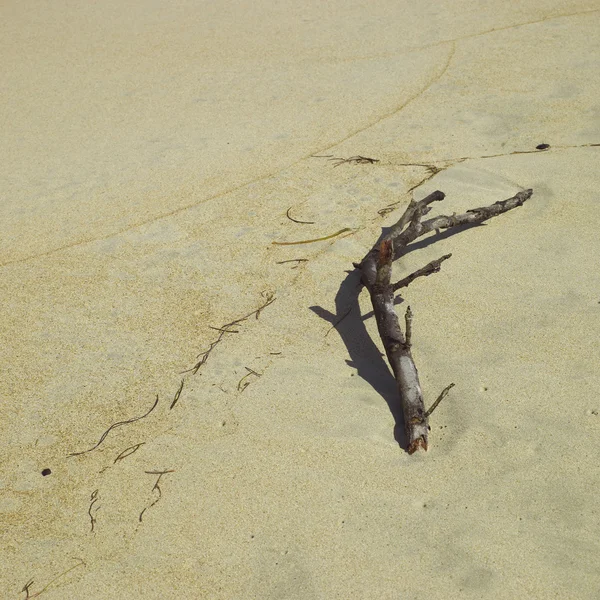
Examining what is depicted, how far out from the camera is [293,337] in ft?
8.78

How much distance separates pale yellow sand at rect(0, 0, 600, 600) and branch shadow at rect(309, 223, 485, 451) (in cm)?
1

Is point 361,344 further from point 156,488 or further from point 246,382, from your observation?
point 156,488

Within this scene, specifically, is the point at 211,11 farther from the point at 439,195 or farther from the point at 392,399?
the point at 392,399

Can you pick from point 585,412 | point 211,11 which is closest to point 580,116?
point 585,412

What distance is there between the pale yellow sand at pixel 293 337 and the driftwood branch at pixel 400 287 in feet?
0.29

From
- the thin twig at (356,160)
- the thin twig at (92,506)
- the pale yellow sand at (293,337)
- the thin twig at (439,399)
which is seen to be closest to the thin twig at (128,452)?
the pale yellow sand at (293,337)

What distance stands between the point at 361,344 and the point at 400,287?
25 centimetres

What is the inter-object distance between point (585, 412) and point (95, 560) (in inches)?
60.8

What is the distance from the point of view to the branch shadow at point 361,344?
92.8 inches

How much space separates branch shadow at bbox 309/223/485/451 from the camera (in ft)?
7.73

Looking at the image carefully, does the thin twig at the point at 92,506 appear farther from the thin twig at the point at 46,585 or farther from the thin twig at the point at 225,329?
the thin twig at the point at 225,329

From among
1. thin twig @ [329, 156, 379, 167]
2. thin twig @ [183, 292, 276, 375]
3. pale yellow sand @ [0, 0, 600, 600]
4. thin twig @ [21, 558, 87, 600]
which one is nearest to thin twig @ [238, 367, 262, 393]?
pale yellow sand @ [0, 0, 600, 600]

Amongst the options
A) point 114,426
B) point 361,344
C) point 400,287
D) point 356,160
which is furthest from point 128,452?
point 356,160

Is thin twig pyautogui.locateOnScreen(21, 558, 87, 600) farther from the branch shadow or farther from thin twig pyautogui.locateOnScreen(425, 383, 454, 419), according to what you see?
thin twig pyautogui.locateOnScreen(425, 383, 454, 419)
